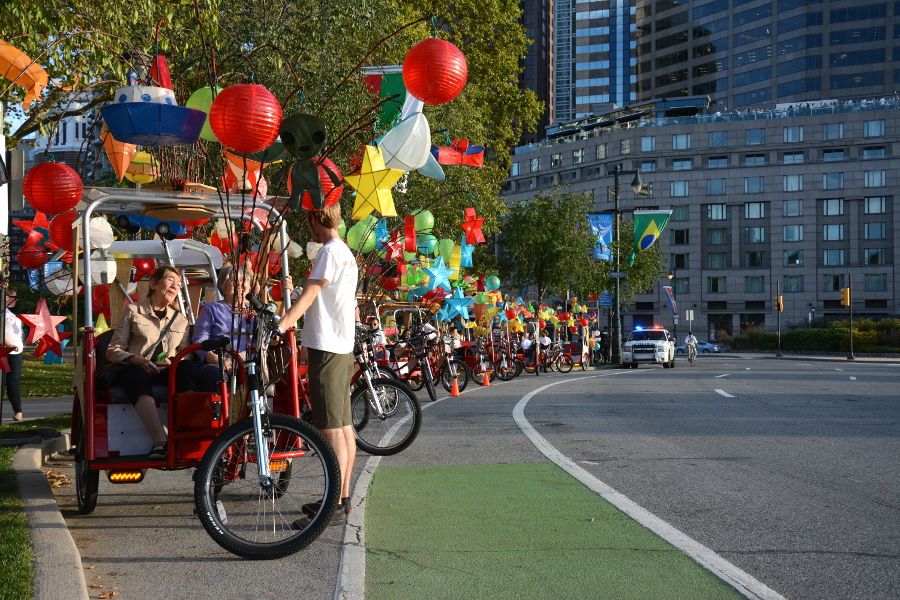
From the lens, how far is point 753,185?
316ft

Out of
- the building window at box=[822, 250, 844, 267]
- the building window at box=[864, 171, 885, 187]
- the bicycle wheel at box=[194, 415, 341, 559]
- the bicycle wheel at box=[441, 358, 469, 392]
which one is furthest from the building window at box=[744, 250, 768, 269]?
the bicycle wheel at box=[194, 415, 341, 559]

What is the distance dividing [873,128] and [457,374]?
83.1m

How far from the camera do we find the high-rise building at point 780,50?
339 ft

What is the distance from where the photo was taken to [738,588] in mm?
4785

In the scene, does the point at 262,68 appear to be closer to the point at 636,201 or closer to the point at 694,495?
the point at 694,495

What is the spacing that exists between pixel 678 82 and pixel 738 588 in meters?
119

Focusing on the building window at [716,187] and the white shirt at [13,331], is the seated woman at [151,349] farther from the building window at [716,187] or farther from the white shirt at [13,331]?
the building window at [716,187]

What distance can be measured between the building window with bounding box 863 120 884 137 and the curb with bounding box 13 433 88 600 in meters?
95.7

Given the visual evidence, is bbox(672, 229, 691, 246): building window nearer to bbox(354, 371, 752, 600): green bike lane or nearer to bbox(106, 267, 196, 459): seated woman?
bbox(354, 371, 752, 600): green bike lane

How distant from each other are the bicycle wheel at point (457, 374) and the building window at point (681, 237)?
79.4m

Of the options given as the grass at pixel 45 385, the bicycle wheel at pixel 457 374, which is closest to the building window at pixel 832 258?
the grass at pixel 45 385

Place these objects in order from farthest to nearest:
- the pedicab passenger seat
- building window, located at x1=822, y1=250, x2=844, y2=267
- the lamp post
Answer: building window, located at x1=822, y1=250, x2=844, y2=267 < the lamp post < the pedicab passenger seat

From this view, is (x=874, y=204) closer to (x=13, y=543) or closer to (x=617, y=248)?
(x=617, y=248)

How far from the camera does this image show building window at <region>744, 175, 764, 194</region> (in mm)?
96062
